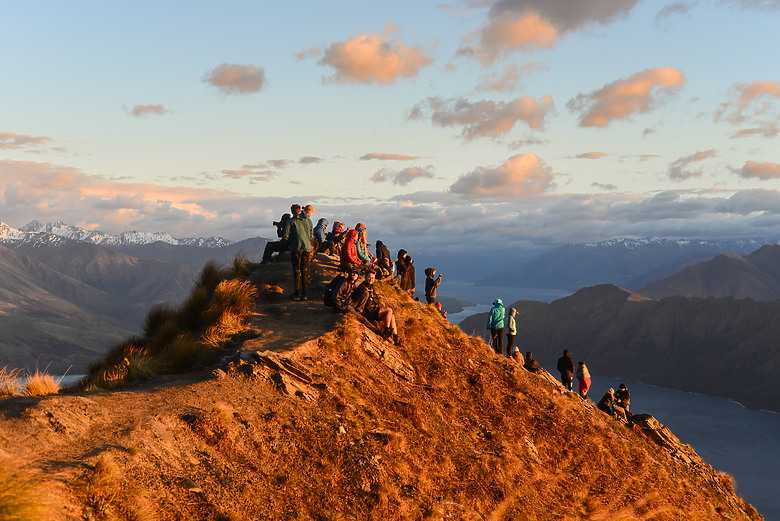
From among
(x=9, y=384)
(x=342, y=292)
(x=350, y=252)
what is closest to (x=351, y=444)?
(x=342, y=292)

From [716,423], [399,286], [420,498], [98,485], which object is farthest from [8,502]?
[716,423]

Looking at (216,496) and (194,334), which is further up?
(194,334)

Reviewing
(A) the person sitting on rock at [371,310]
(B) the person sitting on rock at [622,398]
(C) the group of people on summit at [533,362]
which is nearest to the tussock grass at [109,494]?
(A) the person sitting on rock at [371,310]

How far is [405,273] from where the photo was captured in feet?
77.5

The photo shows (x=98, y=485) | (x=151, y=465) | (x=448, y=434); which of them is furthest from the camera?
(x=448, y=434)

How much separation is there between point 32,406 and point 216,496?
3.56m

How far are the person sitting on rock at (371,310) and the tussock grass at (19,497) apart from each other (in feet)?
33.3

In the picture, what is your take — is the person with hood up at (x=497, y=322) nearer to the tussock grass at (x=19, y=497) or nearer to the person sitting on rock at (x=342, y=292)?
the person sitting on rock at (x=342, y=292)

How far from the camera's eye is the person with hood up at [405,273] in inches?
924

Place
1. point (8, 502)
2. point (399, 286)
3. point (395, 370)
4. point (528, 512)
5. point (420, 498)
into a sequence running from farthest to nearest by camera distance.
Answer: point (399, 286)
point (395, 370)
point (528, 512)
point (420, 498)
point (8, 502)

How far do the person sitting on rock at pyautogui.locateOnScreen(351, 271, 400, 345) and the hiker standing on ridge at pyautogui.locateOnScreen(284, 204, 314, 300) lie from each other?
238cm

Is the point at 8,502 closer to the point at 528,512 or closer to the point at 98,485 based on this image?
the point at 98,485

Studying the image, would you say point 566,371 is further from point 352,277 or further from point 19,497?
point 19,497

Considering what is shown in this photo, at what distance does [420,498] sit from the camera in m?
10.8
